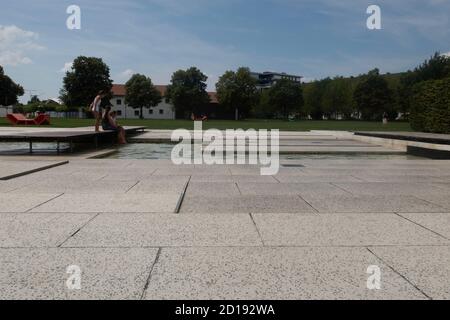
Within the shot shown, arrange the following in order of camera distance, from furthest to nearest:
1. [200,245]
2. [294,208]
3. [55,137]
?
[55,137] < [294,208] < [200,245]

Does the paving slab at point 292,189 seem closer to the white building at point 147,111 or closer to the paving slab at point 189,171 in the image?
the paving slab at point 189,171

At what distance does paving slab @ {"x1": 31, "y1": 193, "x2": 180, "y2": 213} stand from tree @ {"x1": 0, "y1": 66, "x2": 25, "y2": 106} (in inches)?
3027

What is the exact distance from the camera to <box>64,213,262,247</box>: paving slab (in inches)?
179

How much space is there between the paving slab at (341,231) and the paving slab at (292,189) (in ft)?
5.62

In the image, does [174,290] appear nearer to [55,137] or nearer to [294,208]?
[294,208]

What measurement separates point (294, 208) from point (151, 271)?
3.10 meters

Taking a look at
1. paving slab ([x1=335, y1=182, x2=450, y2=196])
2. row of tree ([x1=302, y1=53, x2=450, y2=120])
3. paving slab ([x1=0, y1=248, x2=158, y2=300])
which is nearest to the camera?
paving slab ([x1=0, y1=248, x2=158, y2=300])

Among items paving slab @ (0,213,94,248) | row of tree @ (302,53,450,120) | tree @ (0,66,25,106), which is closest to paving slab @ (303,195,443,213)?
paving slab @ (0,213,94,248)

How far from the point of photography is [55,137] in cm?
1213

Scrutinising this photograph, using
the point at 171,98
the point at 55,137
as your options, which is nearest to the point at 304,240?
the point at 55,137

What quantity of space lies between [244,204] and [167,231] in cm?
190

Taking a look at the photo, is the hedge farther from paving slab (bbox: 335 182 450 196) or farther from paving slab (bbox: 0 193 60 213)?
paving slab (bbox: 0 193 60 213)

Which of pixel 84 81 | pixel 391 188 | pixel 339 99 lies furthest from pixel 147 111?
pixel 391 188

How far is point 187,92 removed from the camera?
103875 millimetres
